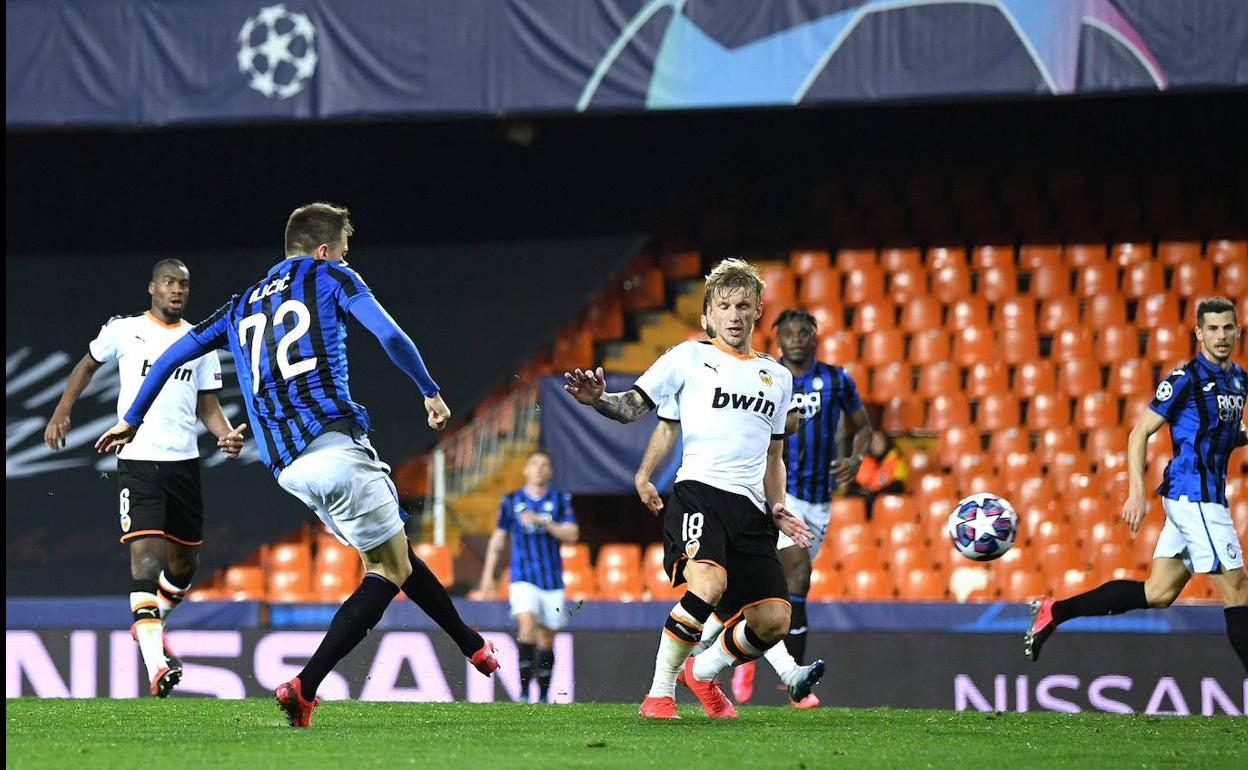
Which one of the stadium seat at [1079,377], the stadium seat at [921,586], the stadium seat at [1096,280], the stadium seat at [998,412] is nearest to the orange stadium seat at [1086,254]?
the stadium seat at [1096,280]

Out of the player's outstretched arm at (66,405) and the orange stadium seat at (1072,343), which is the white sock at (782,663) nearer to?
the player's outstretched arm at (66,405)

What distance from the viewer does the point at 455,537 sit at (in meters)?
13.7

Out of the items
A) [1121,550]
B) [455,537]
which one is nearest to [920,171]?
[1121,550]

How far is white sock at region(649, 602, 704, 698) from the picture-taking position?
261 inches

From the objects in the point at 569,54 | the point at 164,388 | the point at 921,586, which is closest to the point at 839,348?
the point at 921,586

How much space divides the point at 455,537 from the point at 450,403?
123 centimetres

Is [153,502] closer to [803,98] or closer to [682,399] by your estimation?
[682,399]

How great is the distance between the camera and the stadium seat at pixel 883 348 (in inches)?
572

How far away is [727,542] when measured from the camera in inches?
266

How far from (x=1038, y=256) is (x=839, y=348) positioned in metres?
1.88

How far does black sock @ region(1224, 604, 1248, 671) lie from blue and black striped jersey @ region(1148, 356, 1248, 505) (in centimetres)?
49

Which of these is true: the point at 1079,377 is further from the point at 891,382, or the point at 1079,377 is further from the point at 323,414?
the point at 323,414

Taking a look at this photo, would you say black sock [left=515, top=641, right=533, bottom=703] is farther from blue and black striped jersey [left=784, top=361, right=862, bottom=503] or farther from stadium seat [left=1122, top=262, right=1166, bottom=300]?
stadium seat [left=1122, top=262, right=1166, bottom=300]

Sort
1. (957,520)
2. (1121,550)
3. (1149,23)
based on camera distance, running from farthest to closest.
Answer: (1121,550) → (1149,23) → (957,520)
